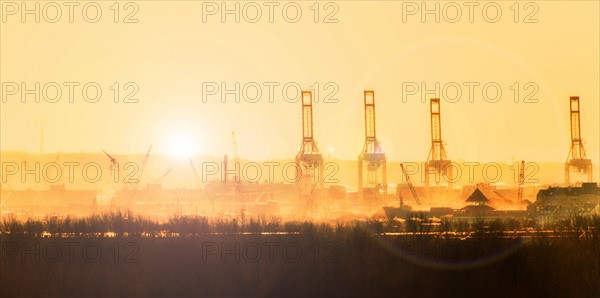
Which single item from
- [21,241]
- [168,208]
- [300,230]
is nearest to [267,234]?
[300,230]

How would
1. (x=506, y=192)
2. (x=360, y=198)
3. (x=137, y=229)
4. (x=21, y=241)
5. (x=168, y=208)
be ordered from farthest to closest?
(x=506, y=192) → (x=360, y=198) → (x=168, y=208) → (x=137, y=229) → (x=21, y=241)

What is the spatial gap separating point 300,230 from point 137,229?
10941mm

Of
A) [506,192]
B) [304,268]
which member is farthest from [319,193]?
[304,268]

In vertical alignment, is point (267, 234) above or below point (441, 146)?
below

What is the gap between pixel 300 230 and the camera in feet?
213

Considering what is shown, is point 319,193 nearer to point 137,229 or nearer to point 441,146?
point 441,146

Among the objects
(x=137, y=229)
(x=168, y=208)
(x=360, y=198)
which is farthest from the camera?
(x=360, y=198)

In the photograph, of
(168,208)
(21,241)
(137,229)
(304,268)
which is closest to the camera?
(304,268)

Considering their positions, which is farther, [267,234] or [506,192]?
[506,192]

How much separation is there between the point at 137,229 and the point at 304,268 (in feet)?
48.8

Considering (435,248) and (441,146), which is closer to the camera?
(435,248)

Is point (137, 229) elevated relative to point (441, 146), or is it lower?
lower

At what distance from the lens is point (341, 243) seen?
61031mm

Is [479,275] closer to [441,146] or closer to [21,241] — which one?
[21,241]
